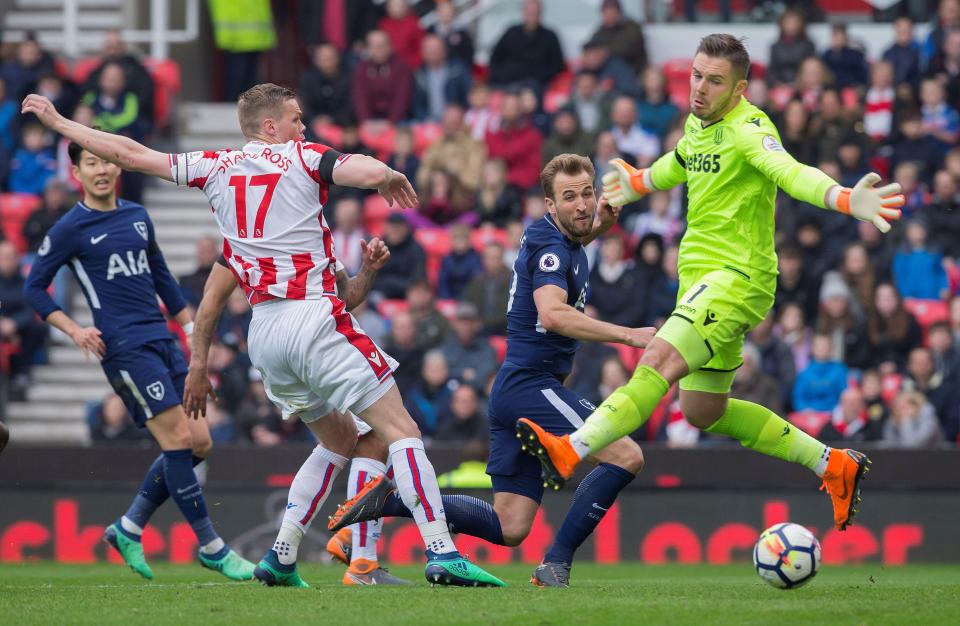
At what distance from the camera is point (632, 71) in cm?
1830

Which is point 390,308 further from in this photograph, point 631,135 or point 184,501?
point 184,501

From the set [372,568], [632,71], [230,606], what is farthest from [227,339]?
[230,606]

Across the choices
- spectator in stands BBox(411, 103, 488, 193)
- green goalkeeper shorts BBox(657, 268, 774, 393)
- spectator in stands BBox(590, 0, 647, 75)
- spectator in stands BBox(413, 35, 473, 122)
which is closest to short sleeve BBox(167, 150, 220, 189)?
green goalkeeper shorts BBox(657, 268, 774, 393)

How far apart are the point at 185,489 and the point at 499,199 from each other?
8.08 m

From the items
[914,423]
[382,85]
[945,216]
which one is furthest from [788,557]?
[382,85]

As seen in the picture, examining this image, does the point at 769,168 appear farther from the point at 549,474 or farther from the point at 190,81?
the point at 190,81

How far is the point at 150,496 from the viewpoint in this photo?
32.2 feet

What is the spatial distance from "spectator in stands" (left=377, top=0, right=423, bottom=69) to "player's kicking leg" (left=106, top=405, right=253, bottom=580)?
10.4m

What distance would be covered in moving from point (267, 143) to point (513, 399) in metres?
1.96

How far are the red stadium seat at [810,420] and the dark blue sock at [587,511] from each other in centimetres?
650

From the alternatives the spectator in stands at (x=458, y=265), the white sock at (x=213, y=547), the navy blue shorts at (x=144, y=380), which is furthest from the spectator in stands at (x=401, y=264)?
the white sock at (x=213, y=547)

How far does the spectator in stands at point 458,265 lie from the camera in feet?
53.3

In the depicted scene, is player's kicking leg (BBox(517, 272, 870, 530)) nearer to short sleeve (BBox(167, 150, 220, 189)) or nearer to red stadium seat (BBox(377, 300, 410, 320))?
short sleeve (BBox(167, 150, 220, 189))

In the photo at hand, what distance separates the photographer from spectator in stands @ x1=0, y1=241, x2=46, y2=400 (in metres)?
16.2
